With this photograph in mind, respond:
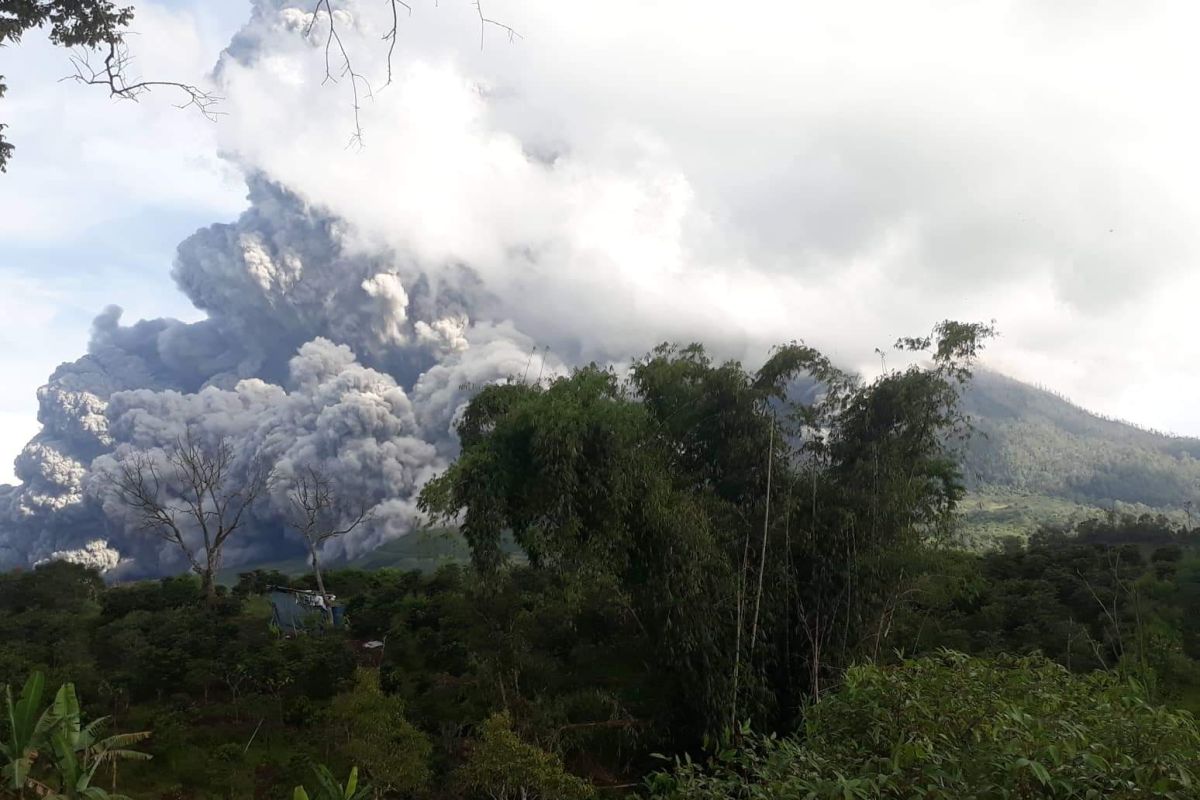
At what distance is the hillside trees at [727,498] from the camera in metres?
8.17

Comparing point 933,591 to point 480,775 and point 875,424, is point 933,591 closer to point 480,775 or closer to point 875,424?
point 875,424

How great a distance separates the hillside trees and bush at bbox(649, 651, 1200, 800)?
164 inches

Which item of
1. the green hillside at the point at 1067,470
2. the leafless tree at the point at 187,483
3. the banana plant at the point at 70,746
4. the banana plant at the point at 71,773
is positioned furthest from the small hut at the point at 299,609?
the green hillside at the point at 1067,470

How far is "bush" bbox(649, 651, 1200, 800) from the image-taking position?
2172mm

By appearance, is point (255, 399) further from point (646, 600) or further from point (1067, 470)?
point (1067, 470)

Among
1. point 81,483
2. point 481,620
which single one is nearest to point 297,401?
point 81,483

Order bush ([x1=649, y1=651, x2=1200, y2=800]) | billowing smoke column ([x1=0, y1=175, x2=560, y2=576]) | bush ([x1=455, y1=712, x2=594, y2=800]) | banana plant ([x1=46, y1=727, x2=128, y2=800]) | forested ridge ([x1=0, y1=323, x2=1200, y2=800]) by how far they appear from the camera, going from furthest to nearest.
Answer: billowing smoke column ([x1=0, y1=175, x2=560, y2=576]), forested ridge ([x1=0, y1=323, x2=1200, y2=800]), bush ([x1=455, y1=712, x2=594, y2=800]), banana plant ([x1=46, y1=727, x2=128, y2=800]), bush ([x1=649, y1=651, x2=1200, y2=800])

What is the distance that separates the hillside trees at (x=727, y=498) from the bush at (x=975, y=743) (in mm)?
4154

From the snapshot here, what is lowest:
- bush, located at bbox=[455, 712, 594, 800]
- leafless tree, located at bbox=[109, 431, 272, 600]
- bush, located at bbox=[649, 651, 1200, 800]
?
bush, located at bbox=[455, 712, 594, 800]

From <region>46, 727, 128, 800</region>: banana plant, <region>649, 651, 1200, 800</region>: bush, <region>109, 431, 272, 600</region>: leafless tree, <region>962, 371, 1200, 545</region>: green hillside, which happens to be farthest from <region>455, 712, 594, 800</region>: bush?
<region>962, 371, 1200, 545</region>: green hillside

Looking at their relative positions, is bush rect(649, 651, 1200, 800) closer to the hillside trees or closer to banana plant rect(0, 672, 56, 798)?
the hillside trees

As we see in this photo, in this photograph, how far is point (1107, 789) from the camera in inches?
84.7

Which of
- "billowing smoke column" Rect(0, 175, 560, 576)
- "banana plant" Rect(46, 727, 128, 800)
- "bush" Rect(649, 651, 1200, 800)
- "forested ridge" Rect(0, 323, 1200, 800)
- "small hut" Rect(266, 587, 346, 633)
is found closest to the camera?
"bush" Rect(649, 651, 1200, 800)

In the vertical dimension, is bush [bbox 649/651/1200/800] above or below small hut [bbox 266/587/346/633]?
above
